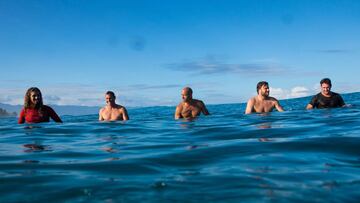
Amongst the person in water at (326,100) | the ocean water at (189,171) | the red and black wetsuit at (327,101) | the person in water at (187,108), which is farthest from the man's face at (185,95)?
the ocean water at (189,171)

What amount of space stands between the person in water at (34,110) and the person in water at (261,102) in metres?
6.15

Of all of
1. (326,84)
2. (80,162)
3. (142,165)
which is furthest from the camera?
(326,84)

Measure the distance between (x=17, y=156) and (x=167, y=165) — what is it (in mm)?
2104

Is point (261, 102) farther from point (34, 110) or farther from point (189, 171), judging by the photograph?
point (189, 171)

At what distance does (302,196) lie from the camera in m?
2.76

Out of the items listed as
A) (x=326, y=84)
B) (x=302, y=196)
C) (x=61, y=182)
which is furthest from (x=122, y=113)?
(x=302, y=196)

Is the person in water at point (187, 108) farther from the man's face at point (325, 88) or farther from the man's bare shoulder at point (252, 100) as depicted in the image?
the man's face at point (325, 88)

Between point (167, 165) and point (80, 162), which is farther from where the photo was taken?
point (80, 162)

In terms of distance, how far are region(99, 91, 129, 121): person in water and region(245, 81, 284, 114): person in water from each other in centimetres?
404

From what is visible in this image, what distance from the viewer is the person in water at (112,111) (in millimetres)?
12350

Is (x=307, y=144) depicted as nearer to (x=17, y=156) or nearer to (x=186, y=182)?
(x=186, y=182)

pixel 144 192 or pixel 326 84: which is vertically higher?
pixel 326 84

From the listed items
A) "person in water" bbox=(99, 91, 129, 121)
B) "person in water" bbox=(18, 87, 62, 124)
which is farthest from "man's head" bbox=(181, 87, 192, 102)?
"person in water" bbox=(18, 87, 62, 124)

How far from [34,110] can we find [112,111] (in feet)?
7.93
